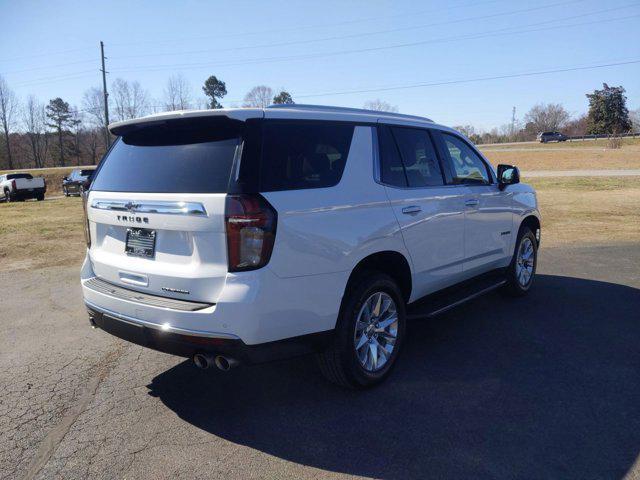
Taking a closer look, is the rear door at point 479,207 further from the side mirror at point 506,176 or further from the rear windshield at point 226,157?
the rear windshield at point 226,157

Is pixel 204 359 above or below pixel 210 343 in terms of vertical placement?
below

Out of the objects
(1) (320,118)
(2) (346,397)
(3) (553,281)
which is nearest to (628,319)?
(3) (553,281)

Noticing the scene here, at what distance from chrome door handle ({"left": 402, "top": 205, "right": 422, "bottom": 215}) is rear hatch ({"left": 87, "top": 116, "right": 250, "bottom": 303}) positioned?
151cm

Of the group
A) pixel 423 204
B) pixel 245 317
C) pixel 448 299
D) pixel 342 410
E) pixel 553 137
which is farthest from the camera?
pixel 553 137

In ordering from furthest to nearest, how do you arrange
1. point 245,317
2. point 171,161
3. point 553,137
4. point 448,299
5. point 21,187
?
point 553,137 < point 21,187 < point 448,299 < point 171,161 < point 245,317

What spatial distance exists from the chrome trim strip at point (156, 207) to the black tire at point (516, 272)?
4.02m

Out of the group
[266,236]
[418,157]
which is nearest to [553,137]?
[418,157]

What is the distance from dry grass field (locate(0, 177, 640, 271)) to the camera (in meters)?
9.73

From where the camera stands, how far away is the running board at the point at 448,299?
4251 mm

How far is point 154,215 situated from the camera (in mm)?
3213

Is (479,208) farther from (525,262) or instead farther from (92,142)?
(92,142)

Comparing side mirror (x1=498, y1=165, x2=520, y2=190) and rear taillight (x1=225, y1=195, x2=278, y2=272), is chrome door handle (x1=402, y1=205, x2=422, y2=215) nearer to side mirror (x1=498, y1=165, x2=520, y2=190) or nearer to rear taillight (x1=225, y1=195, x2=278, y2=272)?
rear taillight (x1=225, y1=195, x2=278, y2=272)

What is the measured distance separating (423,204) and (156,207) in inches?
83.9

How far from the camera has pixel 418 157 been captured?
4.44m
